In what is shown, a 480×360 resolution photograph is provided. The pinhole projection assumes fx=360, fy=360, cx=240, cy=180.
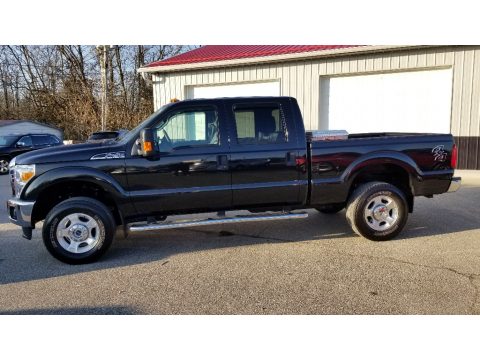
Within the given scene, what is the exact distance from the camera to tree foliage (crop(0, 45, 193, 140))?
2580 centimetres

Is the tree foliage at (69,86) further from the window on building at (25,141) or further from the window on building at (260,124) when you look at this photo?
the window on building at (260,124)

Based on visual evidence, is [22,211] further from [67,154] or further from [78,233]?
[67,154]

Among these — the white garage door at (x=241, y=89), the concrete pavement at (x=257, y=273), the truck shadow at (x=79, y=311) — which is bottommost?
the truck shadow at (x=79, y=311)

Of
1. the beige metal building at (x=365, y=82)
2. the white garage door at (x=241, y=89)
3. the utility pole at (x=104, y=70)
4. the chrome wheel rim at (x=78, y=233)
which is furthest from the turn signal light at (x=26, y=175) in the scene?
Result: the utility pole at (x=104, y=70)

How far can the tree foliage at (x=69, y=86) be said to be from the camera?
25.8 meters

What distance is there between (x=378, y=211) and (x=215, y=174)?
2351 millimetres

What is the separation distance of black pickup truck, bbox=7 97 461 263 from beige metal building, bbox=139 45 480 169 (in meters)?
7.19

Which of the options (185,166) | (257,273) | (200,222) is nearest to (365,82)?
(185,166)

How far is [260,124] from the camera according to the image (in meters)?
4.89

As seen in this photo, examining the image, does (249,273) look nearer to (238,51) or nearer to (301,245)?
(301,245)

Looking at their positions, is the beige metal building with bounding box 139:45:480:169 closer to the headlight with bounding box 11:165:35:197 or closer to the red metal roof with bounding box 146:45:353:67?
the red metal roof with bounding box 146:45:353:67

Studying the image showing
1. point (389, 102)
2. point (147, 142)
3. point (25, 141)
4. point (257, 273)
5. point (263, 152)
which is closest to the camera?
point (257, 273)

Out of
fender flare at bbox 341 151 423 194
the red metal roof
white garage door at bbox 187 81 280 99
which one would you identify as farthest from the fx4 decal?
white garage door at bbox 187 81 280 99

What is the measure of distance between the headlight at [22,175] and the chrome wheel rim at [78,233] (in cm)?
65
